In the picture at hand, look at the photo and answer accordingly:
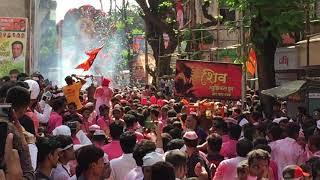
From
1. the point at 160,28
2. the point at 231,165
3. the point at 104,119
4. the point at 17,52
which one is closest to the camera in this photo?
the point at 231,165

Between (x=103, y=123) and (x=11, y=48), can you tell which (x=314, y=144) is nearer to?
(x=103, y=123)

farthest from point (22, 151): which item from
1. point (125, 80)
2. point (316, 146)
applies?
point (125, 80)

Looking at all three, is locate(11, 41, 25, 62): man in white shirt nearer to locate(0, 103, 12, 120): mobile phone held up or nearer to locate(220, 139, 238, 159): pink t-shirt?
locate(220, 139, 238, 159): pink t-shirt

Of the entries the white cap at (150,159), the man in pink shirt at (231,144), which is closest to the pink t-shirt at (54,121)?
the man in pink shirt at (231,144)

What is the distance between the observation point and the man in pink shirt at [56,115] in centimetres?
962

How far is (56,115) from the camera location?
9.84 m

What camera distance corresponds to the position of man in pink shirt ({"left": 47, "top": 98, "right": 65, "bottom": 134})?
9625 millimetres

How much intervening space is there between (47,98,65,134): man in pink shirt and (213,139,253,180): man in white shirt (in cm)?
307

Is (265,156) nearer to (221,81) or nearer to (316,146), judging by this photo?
(316,146)

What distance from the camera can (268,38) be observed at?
16.3m

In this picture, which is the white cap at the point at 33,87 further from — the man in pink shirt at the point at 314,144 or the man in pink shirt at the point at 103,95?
the man in pink shirt at the point at 103,95

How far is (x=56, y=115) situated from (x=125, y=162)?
3040 mm

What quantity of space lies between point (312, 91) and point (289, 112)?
2.91 m

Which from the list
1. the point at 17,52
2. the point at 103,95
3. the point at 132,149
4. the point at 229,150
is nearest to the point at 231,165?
the point at 132,149
